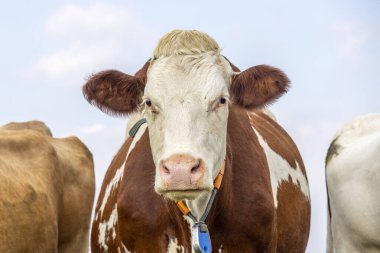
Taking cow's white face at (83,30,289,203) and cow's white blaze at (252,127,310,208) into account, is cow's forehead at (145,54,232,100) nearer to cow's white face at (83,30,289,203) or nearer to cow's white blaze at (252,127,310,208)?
cow's white face at (83,30,289,203)

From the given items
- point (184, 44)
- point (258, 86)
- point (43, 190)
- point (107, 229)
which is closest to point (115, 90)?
point (184, 44)

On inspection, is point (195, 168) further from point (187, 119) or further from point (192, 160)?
point (187, 119)

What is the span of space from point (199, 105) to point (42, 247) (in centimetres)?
384

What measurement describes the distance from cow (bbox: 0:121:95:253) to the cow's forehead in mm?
3196

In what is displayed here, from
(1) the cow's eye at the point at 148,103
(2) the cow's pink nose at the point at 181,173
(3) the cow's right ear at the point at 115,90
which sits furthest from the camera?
(3) the cow's right ear at the point at 115,90

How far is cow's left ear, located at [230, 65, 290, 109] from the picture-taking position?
226 inches

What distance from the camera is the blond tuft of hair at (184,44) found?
5.58 meters

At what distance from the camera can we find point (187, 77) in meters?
5.38

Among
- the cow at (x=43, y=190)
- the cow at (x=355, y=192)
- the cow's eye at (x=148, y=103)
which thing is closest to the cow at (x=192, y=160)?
the cow's eye at (x=148, y=103)

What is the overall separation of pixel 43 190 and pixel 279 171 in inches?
113

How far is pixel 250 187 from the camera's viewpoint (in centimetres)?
600

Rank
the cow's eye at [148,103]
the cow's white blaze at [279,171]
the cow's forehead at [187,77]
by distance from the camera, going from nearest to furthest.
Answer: the cow's forehead at [187,77] < the cow's eye at [148,103] < the cow's white blaze at [279,171]

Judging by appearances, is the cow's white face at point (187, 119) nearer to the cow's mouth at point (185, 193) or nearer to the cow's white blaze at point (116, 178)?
the cow's mouth at point (185, 193)

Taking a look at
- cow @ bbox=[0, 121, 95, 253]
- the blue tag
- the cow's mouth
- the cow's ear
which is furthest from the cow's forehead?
cow @ bbox=[0, 121, 95, 253]
